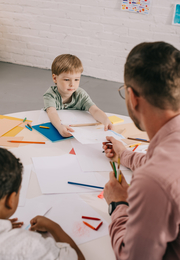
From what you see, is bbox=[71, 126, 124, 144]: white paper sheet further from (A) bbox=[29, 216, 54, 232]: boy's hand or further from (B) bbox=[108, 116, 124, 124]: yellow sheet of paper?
(A) bbox=[29, 216, 54, 232]: boy's hand

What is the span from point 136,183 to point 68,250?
269 mm

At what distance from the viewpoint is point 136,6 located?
3.14m

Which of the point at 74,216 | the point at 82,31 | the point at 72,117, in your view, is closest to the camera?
the point at 74,216

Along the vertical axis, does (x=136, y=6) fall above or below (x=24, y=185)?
above

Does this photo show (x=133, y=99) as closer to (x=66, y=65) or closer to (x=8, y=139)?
(x=8, y=139)

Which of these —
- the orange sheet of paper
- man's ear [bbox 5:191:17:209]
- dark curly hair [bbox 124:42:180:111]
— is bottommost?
the orange sheet of paper

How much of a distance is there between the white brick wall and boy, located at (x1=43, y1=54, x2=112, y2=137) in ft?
6.62

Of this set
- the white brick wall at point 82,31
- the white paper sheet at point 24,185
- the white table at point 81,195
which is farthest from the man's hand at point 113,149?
the white brick wall at point 82,31

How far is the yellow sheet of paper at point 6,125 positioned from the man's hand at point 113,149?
0.52m

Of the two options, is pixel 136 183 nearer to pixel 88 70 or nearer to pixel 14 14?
pixel 88 70

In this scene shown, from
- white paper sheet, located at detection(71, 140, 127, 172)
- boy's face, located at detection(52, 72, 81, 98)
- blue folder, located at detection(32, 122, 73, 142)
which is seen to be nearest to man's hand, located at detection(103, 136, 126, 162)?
white paper sheet, located at detection(71, 140, 127, 172)

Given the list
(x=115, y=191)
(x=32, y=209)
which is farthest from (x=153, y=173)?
(x=32, y=209)

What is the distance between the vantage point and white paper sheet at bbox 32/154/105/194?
87 centimetres

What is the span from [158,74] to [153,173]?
26 centimetres
